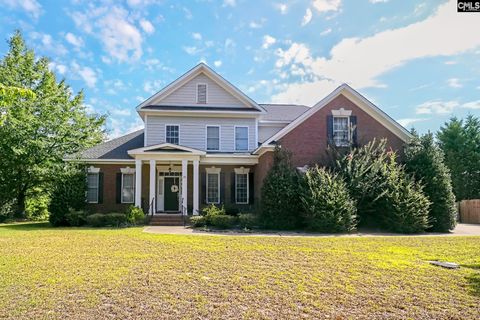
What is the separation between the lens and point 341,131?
1881 cm

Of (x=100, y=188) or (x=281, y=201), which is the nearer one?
(x=281, y=201)

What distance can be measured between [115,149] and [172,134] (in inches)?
140

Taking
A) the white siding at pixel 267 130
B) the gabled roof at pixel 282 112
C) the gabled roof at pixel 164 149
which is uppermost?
the gabled roof at pixel 282 112

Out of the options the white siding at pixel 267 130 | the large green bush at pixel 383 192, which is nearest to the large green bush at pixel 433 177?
the large green bush at pixel 383 192

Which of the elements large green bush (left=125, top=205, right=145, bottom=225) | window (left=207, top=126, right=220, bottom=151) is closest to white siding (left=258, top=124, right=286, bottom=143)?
window (left=207, top=126, right=220, bottom=151)

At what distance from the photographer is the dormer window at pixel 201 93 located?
2172 centimetres

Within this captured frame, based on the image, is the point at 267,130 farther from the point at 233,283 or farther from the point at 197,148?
the point at 233,283

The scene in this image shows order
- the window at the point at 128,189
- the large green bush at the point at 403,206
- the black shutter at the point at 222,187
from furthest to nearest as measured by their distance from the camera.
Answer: the black shutter at the point at 222,187, the window at the point at 128,189, the large green bush at the point at 403,206

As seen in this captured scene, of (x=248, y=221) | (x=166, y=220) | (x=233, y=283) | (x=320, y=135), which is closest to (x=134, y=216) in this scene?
(x=166, y=220)

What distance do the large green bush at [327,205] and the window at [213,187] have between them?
664 cm

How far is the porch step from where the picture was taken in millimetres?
18078

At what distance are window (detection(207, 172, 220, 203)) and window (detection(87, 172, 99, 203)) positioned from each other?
640 centimetres

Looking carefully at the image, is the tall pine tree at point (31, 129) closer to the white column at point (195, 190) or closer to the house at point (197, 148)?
the house at point (197, 148)

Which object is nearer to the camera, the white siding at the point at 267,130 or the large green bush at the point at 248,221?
the large green bush at the point at 248,221
